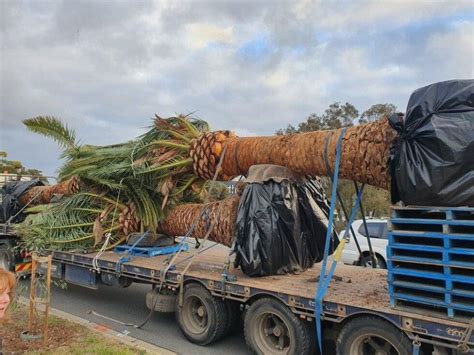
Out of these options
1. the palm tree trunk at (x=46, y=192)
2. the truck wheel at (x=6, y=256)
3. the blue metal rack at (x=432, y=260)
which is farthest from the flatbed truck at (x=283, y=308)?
the truck wheel at (x=6, y=256)

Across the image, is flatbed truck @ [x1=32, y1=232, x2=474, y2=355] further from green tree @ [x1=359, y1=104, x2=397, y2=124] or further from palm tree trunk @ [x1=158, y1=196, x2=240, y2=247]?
green tree @ [x1=359, y1=104, x2=397, y2=124]

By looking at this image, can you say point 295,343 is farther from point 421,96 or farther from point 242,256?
point 421,96

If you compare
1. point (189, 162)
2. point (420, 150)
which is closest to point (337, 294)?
point (420, 150)

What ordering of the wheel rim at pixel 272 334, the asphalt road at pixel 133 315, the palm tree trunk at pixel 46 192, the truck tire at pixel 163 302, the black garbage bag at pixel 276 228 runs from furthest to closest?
1. the palm tree trunk at pixel 46 192
2. the truck tire at pixel 163 302
3. the asphalt road at pixel 133 315
4. the black garbage bag at pixel 276 228
5. the wheel rim at pixel 272 334

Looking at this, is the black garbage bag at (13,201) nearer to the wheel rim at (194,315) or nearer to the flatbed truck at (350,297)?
the flatbed truck at (350,297)

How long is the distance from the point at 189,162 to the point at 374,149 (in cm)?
352

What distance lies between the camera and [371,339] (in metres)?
4.51

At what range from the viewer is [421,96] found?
4359mm

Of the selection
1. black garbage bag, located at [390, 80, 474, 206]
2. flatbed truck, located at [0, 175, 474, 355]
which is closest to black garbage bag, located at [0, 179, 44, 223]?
flatbed truck, located at [0, 175, 474, 355]

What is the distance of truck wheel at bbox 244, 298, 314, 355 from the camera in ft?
16.5

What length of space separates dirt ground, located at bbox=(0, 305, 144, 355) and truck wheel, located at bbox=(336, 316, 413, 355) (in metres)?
2.60

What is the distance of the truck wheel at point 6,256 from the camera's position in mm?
11023

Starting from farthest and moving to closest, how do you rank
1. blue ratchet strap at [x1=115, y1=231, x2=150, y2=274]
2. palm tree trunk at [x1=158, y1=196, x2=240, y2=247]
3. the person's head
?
blue ratchet strap at [x1=115, y1=231, x2=150, y2=274] < palm tree trunk at [x1=158, y1=196, x2=240, y2=247] < the person's head

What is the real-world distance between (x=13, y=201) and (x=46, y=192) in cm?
134
